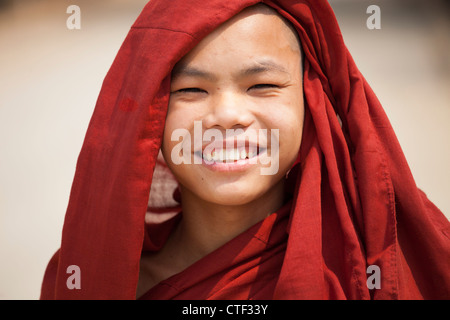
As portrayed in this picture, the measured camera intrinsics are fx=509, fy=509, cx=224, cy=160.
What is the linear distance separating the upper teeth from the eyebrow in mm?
183

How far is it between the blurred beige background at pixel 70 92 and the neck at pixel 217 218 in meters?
1.44

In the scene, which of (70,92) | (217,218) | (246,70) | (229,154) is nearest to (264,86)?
(246,70)

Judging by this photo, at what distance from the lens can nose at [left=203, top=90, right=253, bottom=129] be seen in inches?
48.3

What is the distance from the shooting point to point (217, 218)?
4.73 feet

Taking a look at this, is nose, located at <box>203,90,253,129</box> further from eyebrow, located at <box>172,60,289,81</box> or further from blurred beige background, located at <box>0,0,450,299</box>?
blurred beige background, located at <box>0,0,450,299</box>

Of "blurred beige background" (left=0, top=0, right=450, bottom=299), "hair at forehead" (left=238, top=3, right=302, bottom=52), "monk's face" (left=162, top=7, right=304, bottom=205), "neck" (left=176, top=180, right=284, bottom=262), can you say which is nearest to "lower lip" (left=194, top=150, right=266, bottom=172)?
"monk's face" (left=162, top=7, right=304, bottom=205)

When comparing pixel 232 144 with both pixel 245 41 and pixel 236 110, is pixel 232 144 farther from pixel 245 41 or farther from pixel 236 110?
pixel 245 41

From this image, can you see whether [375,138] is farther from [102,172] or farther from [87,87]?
[87,87]

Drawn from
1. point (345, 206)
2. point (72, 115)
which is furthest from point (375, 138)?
point (72, 115)

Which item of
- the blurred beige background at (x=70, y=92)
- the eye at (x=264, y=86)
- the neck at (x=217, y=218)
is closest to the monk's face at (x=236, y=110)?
the eye at (x=264, y=86)

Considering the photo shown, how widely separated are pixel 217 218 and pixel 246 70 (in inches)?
17.2

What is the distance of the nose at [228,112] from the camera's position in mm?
1227

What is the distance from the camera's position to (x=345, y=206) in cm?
125

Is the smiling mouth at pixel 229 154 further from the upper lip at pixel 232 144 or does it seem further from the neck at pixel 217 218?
the neck at pixel 217 218
